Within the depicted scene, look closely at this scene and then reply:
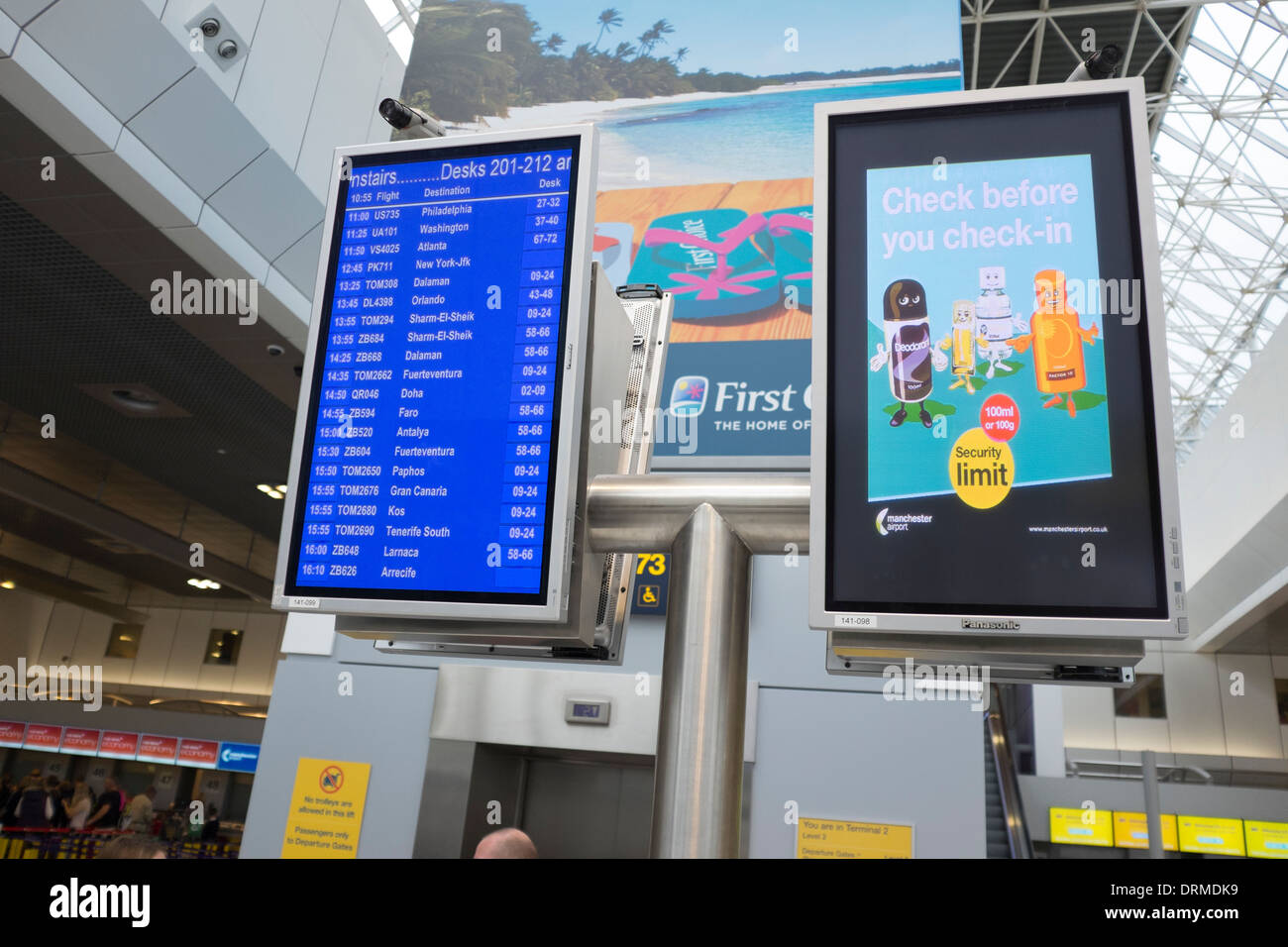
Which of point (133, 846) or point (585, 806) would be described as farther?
point (585, 806)

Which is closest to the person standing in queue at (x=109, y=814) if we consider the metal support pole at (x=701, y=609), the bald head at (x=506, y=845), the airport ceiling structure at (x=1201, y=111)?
the airport ceiling structure at (x=1201, y=111)

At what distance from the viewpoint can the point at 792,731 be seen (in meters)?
4.46

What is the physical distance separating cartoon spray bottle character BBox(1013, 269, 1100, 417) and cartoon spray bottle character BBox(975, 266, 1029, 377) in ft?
0.07

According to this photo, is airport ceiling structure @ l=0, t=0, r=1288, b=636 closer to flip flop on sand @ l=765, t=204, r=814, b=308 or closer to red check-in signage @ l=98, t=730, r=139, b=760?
red check-in signage @ l=98, t=730, r=139, b=760

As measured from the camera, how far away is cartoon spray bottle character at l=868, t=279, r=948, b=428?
157 cm

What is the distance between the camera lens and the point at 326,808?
4.88 meters

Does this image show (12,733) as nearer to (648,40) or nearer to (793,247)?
(648,40)

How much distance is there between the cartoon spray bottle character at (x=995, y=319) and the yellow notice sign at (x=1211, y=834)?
53.7 feet

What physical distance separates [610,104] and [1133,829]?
13624mm

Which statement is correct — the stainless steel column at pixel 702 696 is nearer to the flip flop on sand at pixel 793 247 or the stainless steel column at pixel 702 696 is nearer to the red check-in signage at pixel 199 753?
the flip flop on sand at pixel 793 247

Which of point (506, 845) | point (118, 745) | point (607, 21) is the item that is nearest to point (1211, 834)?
point (607, 21)
